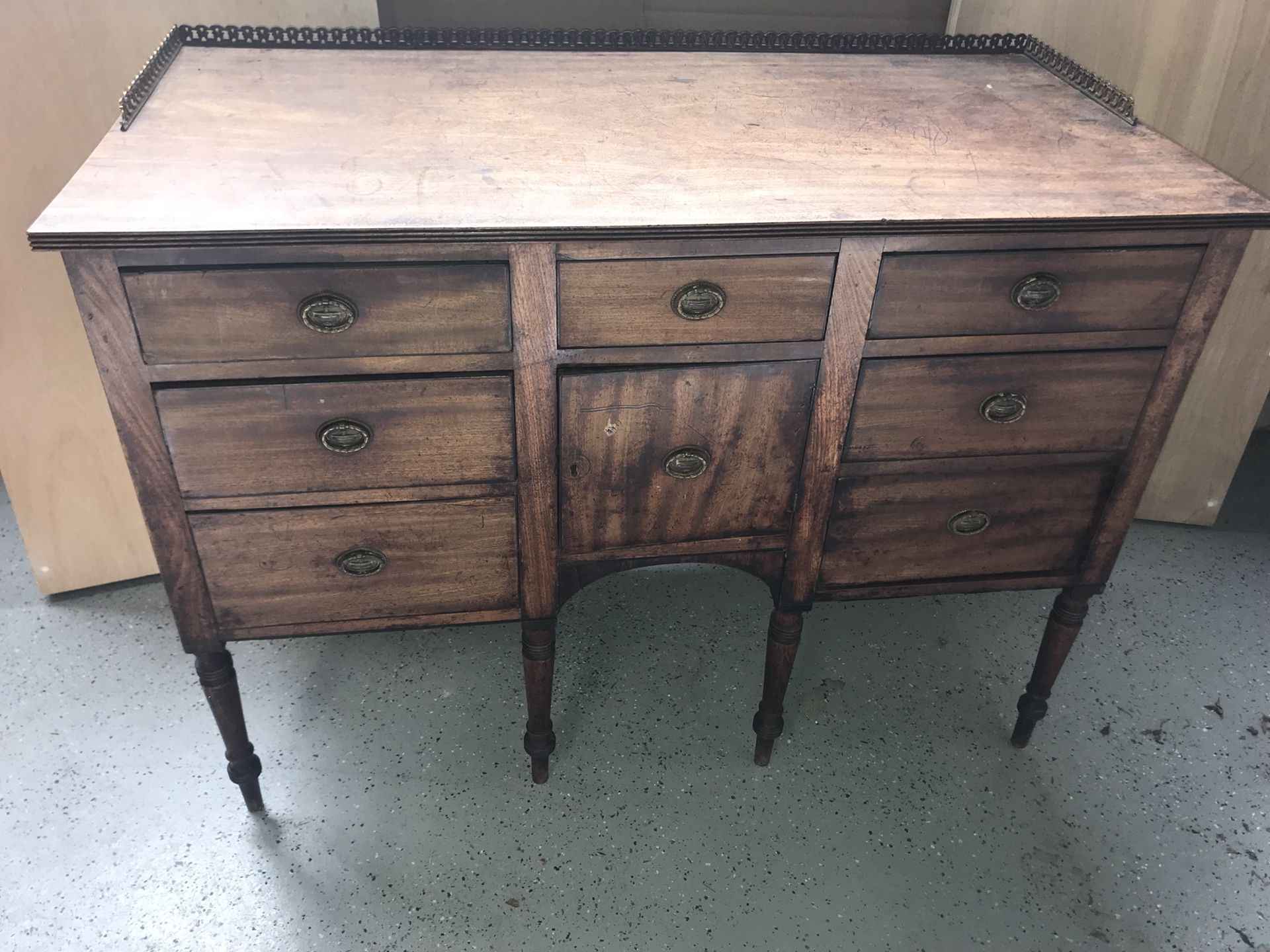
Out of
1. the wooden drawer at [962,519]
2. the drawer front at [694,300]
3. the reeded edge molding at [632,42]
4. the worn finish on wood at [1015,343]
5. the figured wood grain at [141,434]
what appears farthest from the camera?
the reeded edge molding at [632,42]

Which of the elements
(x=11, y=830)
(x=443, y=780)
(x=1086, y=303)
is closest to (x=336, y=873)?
(x=443, y=780)

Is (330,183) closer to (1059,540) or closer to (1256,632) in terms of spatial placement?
(1059,540)

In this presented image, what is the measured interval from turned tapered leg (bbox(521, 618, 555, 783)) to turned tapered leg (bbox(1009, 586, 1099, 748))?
82cm

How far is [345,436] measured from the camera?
4.17ft

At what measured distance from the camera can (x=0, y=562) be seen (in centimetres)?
212

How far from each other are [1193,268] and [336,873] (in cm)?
150

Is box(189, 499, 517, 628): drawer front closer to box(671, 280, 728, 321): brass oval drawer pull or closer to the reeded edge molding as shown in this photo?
box(671, 280, 728, 321): brass oval drawer pull

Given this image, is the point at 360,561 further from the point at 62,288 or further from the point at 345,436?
the point at 62,288

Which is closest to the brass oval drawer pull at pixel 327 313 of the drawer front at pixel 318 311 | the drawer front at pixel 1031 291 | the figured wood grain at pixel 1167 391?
the drawer front at pixel 318 311

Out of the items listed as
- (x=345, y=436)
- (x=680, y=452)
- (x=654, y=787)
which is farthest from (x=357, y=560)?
(x=654, y=787)

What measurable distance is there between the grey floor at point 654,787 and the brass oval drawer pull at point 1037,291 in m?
0.87

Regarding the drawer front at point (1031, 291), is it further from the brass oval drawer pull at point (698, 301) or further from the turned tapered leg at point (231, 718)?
the turned tapered leg at point (231, 718)

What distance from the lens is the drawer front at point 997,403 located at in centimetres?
135

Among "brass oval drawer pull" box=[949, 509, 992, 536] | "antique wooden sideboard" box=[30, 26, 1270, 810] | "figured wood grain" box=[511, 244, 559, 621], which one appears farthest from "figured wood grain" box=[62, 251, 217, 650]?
"brass oval drawer pull" box=[949, 509, 992, 536]
